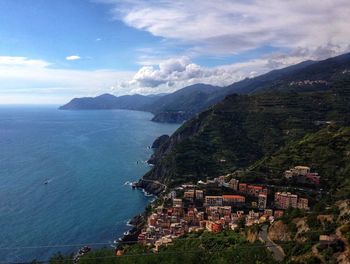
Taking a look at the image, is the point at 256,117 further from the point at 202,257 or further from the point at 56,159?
the point at 202,257

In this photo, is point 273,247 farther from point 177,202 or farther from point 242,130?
point 242,130

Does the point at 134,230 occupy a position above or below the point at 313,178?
below

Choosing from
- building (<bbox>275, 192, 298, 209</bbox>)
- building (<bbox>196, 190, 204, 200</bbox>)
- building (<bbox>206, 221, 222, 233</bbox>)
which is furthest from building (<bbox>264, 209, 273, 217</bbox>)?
building (<bbox>196, 190, 204, 200</bbox>)

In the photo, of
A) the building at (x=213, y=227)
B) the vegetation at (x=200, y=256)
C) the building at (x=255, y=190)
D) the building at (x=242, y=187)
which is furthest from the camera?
the building at (x=242, y=187)

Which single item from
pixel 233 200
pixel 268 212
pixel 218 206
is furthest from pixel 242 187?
pixel 268 212

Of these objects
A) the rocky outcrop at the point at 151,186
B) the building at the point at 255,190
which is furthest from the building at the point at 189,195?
the rocky outcrop at the point at 151,186

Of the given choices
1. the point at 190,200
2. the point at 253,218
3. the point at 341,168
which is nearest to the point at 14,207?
the point at 190,200

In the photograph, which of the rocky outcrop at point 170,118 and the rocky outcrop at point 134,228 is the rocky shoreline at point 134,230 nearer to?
the rocky outcrop at point 134,228
